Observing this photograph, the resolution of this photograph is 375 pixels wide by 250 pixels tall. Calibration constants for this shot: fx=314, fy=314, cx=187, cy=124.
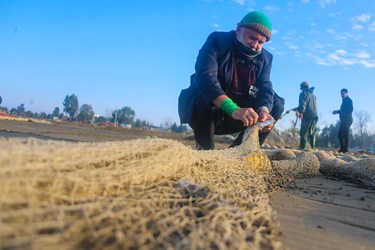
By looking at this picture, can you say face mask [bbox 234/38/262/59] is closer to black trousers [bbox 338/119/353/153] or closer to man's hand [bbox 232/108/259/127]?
man's hand [bbox 232/108/259/127]

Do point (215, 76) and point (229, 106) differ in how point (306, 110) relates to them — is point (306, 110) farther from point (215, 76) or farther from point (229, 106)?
point (229, 106)

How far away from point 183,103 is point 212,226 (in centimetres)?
327

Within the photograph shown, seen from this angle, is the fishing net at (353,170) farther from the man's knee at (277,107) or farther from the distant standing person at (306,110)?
the distant standing person at (306,110)

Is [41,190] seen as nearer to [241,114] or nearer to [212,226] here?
[212,226]

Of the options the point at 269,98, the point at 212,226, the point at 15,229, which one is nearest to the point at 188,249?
the point at 212,226

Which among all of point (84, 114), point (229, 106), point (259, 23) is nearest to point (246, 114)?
point (229, 106)

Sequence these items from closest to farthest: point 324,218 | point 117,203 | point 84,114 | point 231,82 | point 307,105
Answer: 1. point 117,203
2. point 324,218
3. point 231,82
4. point 307,105
5. point 84,114

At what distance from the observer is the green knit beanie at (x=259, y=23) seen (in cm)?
339

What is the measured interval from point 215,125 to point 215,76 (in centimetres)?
98

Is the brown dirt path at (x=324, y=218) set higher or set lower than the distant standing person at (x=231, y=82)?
lower

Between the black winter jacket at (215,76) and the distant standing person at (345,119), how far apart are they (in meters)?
8.00

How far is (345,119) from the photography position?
10719 millimetres

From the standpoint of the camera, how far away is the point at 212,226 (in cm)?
101

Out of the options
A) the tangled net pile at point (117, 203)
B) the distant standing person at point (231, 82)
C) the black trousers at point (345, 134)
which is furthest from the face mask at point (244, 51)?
the black trousers at point (345, 134)
